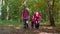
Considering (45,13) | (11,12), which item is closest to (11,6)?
(11,12)

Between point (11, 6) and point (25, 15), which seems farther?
point (11, 6)

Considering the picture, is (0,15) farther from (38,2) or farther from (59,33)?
(59,33)

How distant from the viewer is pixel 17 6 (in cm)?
4284

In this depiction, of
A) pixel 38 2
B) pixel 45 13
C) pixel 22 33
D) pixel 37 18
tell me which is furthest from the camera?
pixel 45 13

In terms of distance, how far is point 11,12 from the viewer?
4547cm

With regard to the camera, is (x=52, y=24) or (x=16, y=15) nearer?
(x=52, y=24)

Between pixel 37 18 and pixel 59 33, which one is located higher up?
pixel 37 18

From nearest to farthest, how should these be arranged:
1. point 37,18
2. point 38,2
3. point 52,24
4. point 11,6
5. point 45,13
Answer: point 37,18, point 52,24, point 38,2, point 45,13, point 11,6

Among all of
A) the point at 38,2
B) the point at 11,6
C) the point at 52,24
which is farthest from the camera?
the point at 11,6

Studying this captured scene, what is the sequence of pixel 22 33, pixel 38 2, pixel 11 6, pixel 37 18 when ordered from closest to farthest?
pixel 22 33, pixel 37 18, pixel 38 2, pixel 11 6

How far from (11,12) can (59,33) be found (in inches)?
1233

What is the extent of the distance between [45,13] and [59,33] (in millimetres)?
27374

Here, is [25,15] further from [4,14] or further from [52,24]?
[4,14]

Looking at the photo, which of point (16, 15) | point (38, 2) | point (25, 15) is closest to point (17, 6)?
point (16, 15)
